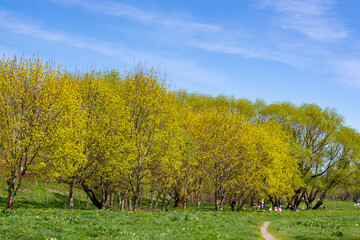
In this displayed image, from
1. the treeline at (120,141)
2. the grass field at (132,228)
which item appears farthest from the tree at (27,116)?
the grass field at (132,228)

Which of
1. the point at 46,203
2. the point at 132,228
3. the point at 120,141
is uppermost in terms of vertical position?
the point at 120,141

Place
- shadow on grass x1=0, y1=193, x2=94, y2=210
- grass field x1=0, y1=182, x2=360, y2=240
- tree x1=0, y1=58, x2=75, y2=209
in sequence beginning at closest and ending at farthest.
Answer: grass field x1=0, y1=182, x2=360, y2=240
tree x1=0, y1=58, x2=75, y2=209
shadow on grass x1=0, y1=193, x2=94, y2=210

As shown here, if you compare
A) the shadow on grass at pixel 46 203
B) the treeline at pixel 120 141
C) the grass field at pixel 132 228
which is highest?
the treeline at pixel 120 141

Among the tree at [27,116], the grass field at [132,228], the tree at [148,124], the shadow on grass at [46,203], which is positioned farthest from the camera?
the shadow on grass at [46,203]

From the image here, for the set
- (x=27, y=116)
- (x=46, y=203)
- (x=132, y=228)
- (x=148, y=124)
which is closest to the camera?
(x=132, y=228)

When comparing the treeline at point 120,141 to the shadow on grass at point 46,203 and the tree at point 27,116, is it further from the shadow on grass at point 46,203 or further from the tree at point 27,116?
the shadow on grass at point 46,203

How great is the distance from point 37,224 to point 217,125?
29499 millimetres

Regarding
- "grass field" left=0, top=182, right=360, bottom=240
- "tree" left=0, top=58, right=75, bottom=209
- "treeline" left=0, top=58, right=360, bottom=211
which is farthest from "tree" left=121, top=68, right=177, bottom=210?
"grass field" left=0, top=182, right=360, bottom=240

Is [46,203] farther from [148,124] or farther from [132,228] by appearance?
[132,228]

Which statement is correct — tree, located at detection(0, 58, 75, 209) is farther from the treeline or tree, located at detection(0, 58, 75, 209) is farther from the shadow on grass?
the shadow on grass

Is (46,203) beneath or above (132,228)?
beneath

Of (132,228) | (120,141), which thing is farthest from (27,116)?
(132,228)

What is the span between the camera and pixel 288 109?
6406 cm

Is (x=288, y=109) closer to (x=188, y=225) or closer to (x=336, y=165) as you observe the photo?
(x=336, y=165)
